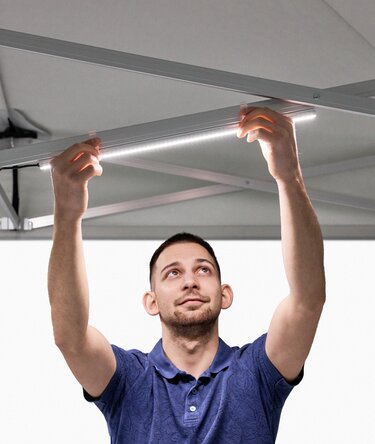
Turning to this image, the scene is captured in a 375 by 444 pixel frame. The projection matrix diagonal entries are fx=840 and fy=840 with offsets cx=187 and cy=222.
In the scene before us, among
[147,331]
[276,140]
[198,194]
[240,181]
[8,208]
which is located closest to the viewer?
[276,140]

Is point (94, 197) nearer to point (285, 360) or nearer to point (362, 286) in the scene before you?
point (362, 286)

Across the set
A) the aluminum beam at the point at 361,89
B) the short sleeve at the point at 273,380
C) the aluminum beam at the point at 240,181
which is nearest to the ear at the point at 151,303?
the short sleeve at the point at 273,380

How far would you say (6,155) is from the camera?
10.4 ft

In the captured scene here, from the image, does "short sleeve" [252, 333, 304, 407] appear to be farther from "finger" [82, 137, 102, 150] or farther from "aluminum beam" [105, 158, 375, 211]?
"aluminum beam" [105, 158, 375, 211]

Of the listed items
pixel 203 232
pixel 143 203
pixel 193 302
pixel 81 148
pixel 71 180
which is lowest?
pixel 193 302

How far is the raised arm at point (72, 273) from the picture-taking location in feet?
8.76

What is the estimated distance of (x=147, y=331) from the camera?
5.55 metres

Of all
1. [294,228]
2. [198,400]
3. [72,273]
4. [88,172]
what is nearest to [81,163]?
[88,172]

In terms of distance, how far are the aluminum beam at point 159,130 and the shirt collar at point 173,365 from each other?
2.45 feet

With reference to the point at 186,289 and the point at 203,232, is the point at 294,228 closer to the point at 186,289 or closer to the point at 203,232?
the point at 186,289

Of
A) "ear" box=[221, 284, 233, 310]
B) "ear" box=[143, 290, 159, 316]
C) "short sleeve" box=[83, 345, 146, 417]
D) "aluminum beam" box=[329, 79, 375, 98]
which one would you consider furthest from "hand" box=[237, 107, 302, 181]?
"short sleeve" box=[83, 345, 146, 417]

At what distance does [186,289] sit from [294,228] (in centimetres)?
47

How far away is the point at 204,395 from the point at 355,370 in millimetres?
3006

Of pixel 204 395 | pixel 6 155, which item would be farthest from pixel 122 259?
pixel 204 395
